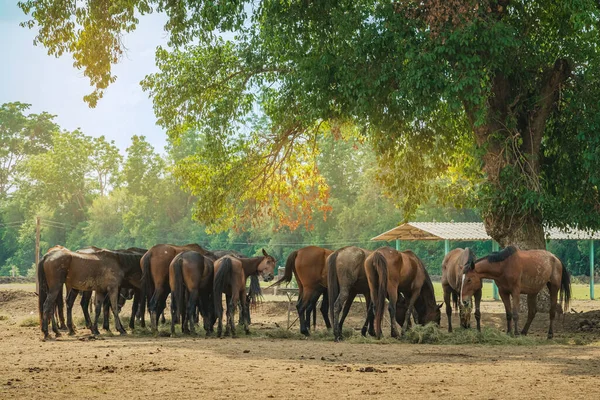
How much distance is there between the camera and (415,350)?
14.4 m

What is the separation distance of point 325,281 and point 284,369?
6838mm

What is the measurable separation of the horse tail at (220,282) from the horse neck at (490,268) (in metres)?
5.10

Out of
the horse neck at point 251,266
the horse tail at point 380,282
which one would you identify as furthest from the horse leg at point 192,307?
the horse tail at point 380,282

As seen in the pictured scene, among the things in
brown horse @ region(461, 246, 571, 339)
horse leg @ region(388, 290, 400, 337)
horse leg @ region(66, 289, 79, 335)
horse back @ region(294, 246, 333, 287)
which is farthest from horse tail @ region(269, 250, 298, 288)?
horse leg @ region(66, 289, 79, 335)

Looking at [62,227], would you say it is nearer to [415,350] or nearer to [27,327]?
[27,327]

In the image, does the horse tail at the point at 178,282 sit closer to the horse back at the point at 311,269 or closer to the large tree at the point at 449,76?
the horse back at the point at 311,269

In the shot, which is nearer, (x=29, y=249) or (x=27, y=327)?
(x=27, y=327)

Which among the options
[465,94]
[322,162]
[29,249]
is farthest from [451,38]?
[29,249]

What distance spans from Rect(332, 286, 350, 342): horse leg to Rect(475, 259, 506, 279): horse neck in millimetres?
2704

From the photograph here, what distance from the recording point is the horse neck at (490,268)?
17078 mm

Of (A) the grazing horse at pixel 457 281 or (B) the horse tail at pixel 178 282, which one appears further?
(B) the horse tail at pixel 178 282

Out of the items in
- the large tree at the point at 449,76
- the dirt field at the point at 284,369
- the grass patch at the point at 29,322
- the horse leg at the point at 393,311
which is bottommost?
the grass patch at the point at 29,322

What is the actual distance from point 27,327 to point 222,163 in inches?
371

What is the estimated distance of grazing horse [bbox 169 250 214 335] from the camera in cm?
1758
